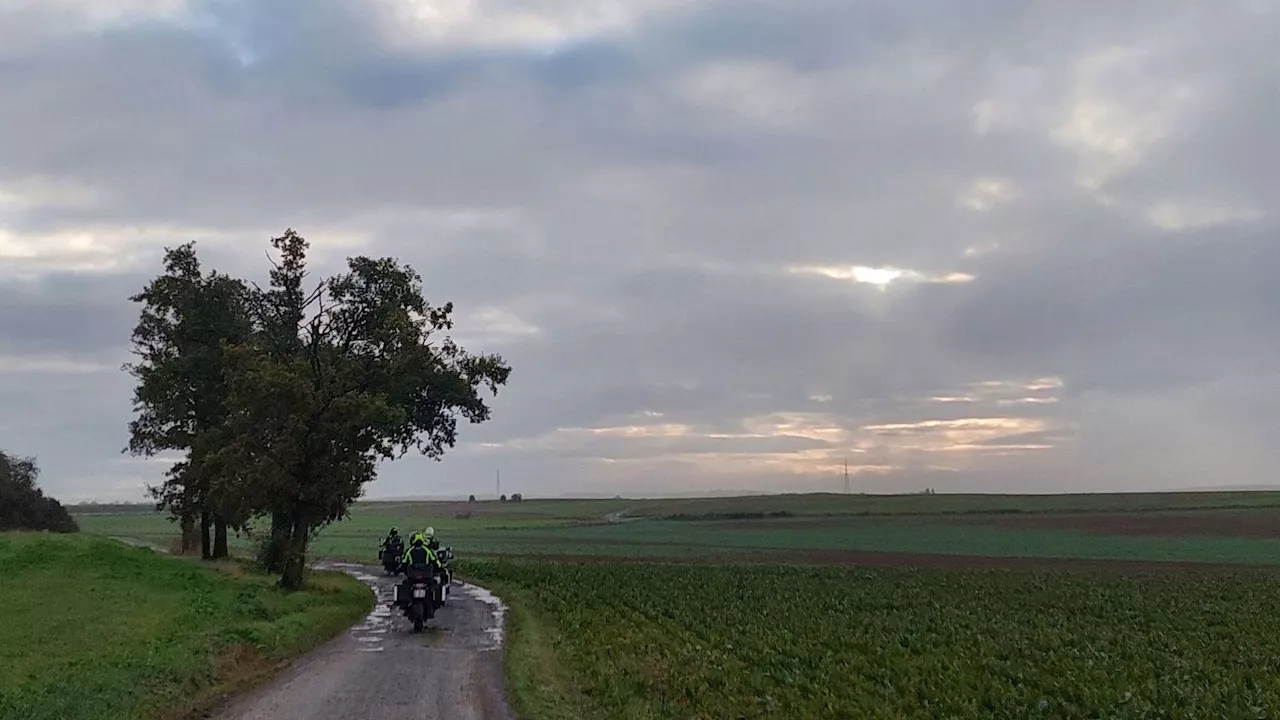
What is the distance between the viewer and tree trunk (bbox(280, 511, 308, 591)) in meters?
31.8

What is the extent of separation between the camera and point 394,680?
647 inches

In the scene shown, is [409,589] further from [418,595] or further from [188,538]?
[188,538]

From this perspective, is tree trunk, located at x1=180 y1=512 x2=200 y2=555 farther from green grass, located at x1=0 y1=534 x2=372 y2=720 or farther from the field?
the field

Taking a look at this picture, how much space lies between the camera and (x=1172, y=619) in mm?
27688

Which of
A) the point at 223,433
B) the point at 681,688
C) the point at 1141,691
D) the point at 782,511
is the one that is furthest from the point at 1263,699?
the point at 782,511

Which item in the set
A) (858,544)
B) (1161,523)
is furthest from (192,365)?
(1161,523)

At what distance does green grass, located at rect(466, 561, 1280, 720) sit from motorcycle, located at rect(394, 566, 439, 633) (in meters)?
2.88

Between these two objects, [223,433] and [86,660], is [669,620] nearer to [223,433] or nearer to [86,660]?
[86,660]

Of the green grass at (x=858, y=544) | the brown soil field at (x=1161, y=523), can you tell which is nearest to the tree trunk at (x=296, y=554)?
the green grass at (x=858, y=544)

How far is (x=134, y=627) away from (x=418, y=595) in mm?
5921

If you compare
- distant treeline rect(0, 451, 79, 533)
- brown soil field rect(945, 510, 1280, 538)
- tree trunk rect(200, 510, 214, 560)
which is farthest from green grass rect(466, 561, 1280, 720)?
brown soil field rect(945, 510, 1280, 538)

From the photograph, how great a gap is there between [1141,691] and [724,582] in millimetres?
25624

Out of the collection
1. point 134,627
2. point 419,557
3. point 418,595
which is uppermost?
point 419,557

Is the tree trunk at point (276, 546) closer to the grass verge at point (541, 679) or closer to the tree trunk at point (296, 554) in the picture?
the tree trunk at point (296, 554)
